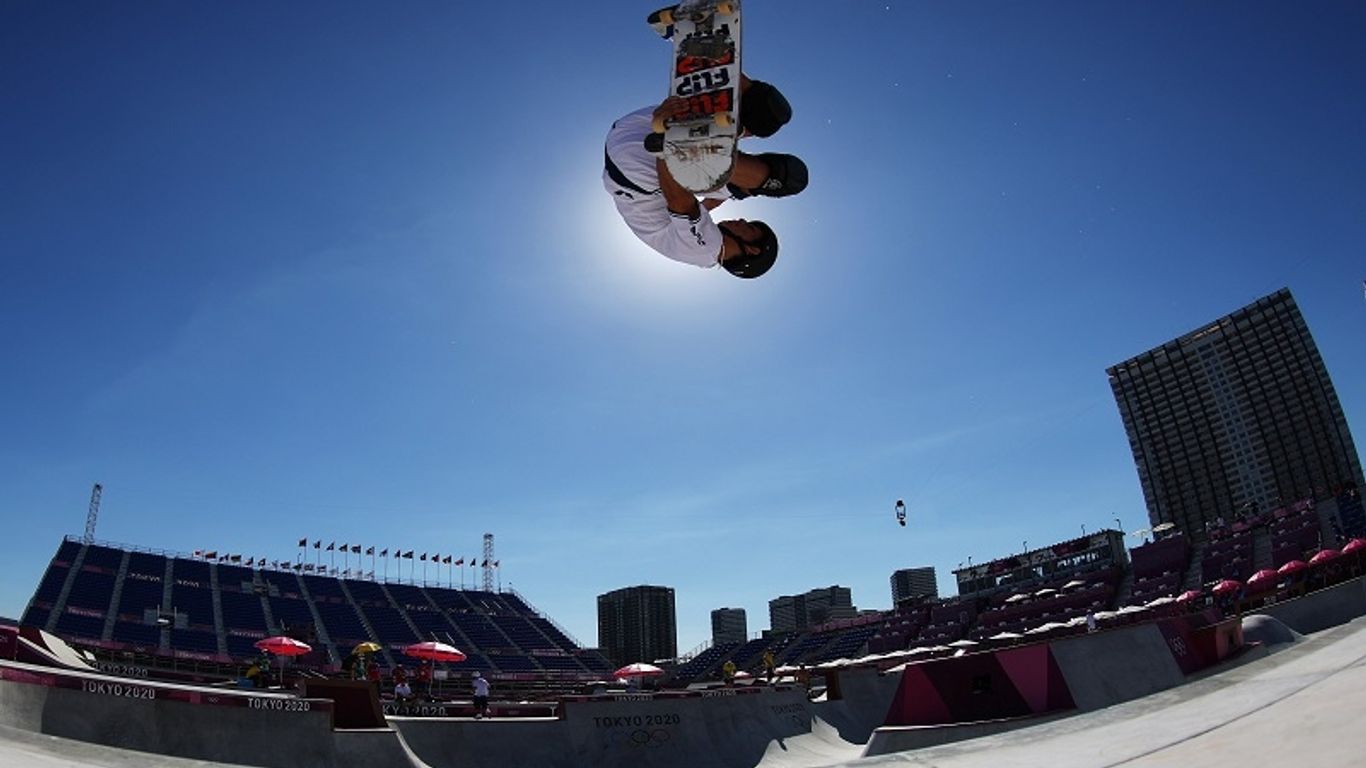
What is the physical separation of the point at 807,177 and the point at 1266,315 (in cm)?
9045

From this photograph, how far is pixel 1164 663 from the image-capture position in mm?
13422

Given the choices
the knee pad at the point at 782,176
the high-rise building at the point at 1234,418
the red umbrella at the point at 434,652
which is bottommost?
the red umbrella at the point at 434,652

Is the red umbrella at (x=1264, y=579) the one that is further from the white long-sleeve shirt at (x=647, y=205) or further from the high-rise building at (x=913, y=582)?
the high-rise building at (x=913, y=582)

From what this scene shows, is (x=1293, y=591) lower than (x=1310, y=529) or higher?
lower

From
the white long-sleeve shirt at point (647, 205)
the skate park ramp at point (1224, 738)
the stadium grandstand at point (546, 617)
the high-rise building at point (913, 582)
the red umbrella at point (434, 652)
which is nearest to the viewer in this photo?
the skate park ramp at point (1224, 738)

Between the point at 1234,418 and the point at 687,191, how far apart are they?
95252 mm

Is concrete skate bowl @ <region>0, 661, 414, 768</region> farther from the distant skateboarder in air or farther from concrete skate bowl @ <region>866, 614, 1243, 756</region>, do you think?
the distant skateboarder in air

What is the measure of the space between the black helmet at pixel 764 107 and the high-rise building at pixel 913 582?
446 ft

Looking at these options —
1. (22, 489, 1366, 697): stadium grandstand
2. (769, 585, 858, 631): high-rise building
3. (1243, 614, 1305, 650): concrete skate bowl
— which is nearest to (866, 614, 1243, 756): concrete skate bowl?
(1243, 614, 1305, 650): concrete skate bowl

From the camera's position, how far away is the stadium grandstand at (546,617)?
34156 mm

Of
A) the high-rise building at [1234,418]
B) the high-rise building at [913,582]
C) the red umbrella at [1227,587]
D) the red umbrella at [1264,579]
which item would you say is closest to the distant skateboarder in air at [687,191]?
the red umbrella at [1227,587]

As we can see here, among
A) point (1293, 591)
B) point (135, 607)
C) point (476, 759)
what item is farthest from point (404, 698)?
Answer: point (135, 607)

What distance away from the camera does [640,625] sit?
123m

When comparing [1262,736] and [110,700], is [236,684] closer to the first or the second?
[110,700]
